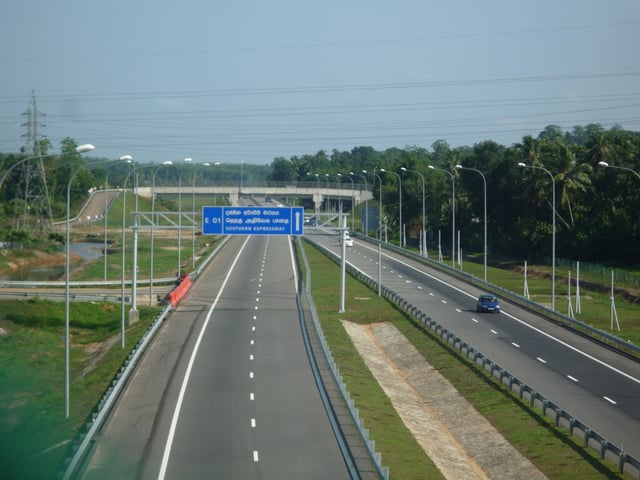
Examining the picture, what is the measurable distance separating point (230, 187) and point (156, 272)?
4523cm

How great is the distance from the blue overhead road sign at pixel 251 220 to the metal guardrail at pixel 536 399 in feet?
33.4

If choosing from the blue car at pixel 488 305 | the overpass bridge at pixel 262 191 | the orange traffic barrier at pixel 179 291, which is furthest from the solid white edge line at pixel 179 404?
the overpass bridge at pixel 262 191

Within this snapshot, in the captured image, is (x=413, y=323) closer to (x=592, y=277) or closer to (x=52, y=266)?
(x=592, y=277)

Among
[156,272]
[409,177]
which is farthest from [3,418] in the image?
[409,177]

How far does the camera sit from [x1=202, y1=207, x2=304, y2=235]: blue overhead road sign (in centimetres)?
6019

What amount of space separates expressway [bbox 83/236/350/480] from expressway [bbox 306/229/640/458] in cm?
988

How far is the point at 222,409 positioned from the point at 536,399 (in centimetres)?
1234

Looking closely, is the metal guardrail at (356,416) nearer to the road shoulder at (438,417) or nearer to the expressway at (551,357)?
the road shoulder at (438,417)

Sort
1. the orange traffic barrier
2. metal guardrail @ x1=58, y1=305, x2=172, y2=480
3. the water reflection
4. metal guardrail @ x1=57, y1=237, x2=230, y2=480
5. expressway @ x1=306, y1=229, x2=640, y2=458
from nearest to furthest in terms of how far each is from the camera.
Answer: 1. metal guardrail @ x1=57, y1=237, x2=230, y2=480
2. metal guardrail @ x1=58, y1=305, x2=172, y2=480
3. expressway @ x1=306, y1=229, x2=640, y2=458
4. the orange traffic barrier
5. the water reflection

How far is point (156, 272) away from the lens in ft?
305

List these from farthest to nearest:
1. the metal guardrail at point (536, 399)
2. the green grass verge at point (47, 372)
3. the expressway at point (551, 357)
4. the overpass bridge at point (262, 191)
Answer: the overpass bridge at point (262, 191) < the expressway at point (551, 357) < the green grass verge at point (47, 372) < the metal guardrail at point (536, 399)

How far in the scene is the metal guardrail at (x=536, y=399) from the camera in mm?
28355

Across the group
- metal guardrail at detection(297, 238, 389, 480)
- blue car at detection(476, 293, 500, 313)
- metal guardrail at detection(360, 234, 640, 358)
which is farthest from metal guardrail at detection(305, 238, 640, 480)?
metal guardrail at detection(360, 234, 640, 358)

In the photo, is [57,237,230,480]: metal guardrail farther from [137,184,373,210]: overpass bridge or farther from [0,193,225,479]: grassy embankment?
[137,184,373,210]: overpass bridge
